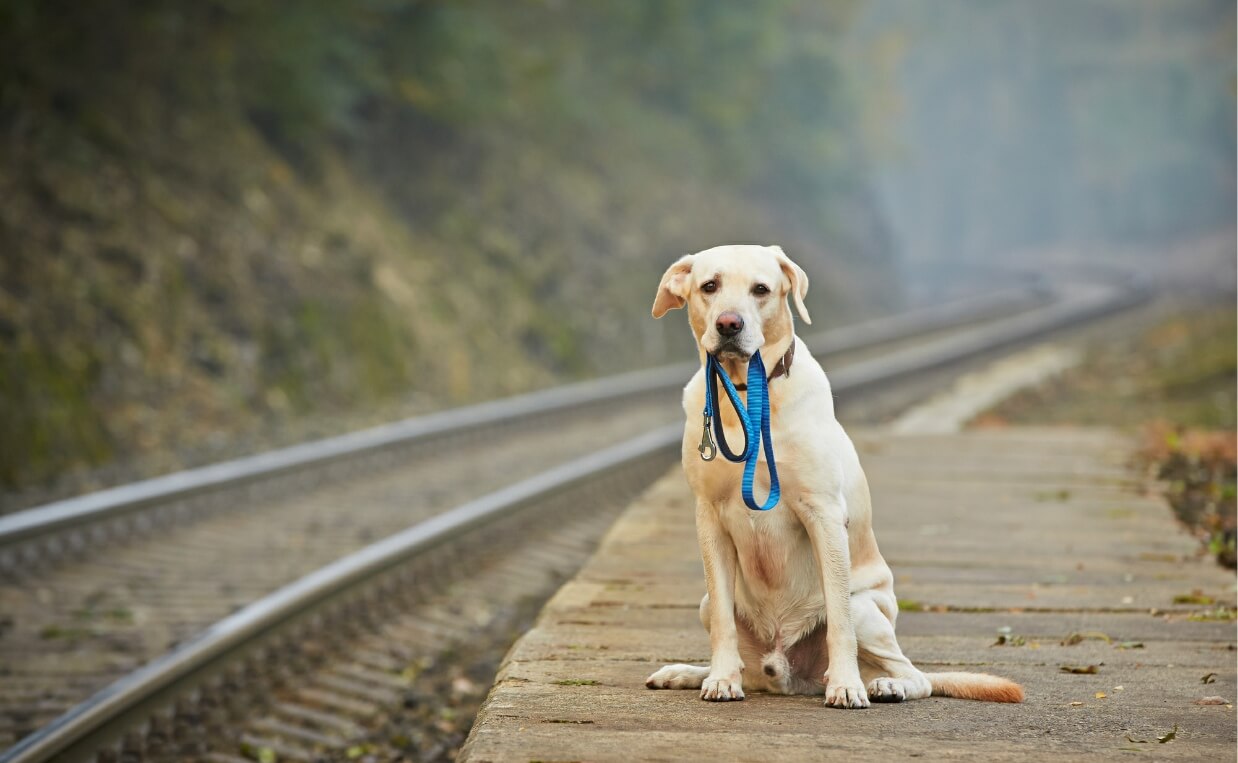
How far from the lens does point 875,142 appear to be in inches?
1613

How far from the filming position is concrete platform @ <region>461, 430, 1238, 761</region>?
10.3 feet

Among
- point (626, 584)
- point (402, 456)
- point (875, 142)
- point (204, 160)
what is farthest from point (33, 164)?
point (875, 142)

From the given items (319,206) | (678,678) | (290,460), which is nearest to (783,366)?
(678,678)

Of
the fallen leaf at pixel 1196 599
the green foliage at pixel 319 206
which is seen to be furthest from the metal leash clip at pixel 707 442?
the green foliage at pixel 319 206

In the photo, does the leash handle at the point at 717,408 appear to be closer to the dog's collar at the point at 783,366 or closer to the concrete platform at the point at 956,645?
the dog's collar at the point at 783,366

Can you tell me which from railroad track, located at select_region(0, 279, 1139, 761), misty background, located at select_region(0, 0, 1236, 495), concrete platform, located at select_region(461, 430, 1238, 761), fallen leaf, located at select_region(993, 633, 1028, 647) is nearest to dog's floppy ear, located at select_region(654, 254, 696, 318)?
concrete platform, located at select_region(461, 430, 1238, 761)

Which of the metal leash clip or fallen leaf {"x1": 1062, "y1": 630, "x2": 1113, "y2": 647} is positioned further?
fallen leaf {"x1": 1062, "y1": 630, "x2": 1113, "y2": 647}

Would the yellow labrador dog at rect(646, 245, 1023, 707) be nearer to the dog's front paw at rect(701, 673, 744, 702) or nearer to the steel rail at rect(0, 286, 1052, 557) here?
the dog's front paw at rect(701, 673, 744, 702)

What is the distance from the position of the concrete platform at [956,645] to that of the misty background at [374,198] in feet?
22.3

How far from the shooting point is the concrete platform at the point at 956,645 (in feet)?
10.3

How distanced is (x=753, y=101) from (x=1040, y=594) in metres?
27.0

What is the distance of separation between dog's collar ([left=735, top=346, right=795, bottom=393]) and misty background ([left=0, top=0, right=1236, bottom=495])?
8375 millimetres

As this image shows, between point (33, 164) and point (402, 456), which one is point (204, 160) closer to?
point (33, 164)

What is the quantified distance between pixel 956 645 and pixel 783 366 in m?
1.44
